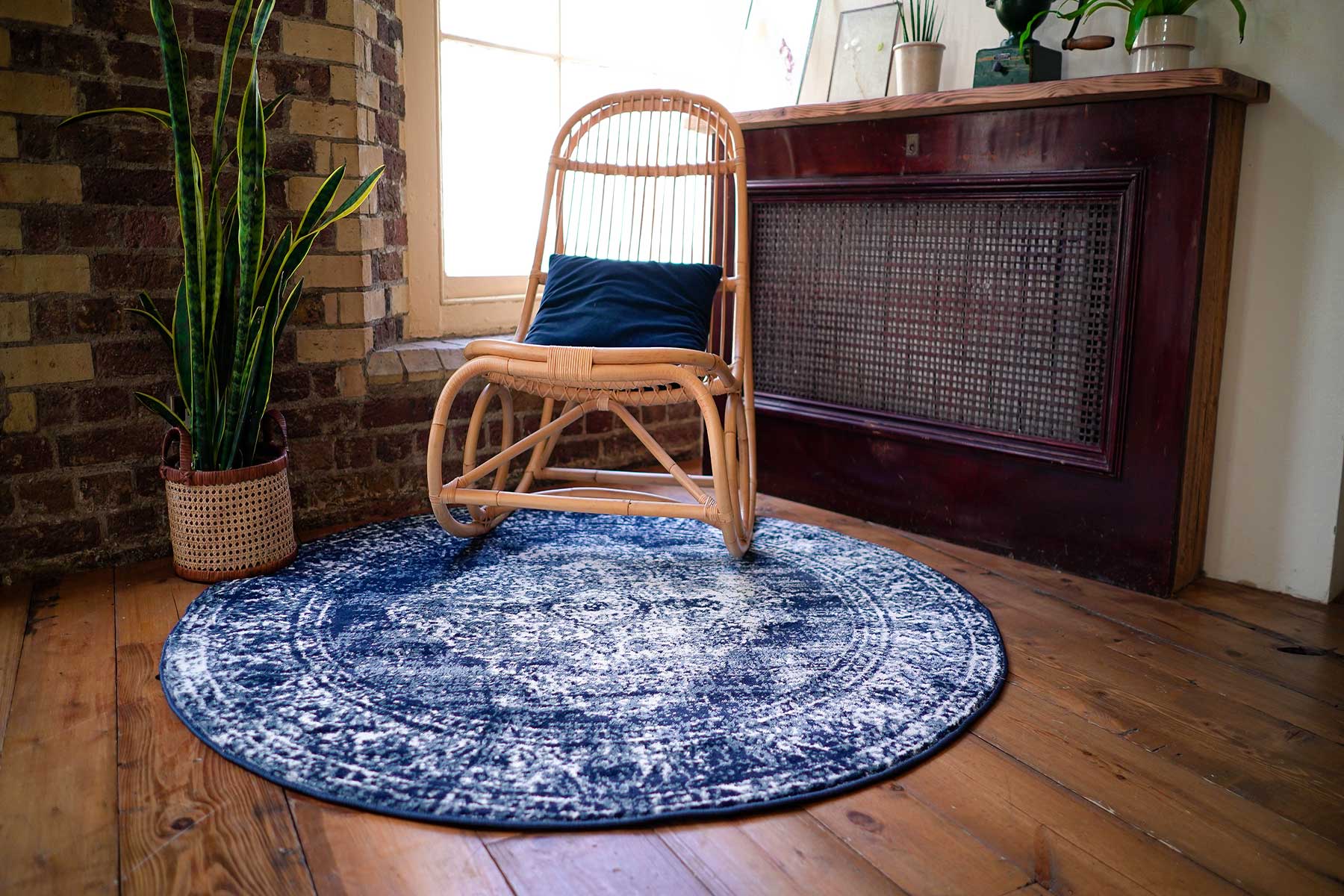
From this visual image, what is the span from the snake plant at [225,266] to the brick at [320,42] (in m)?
0.09

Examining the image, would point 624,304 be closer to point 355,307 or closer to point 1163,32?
point 355,307

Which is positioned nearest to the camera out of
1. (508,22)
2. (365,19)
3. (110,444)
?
(110,444)

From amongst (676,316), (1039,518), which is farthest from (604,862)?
(1039,518)

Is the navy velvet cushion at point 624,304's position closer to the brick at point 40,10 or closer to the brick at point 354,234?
the brick at point 354,234

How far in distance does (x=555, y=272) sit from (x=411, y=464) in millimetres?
640

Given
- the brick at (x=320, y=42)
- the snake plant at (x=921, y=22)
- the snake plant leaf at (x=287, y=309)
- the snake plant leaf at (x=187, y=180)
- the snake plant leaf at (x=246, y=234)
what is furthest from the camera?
the snake plant at (x=921, y=22)

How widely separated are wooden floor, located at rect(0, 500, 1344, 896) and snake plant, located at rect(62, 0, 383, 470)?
0.51m

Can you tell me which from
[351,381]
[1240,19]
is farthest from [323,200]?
[1240,19]

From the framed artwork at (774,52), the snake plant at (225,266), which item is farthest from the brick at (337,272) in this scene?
the framed artwork at (774,52)

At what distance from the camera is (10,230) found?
1979 millimetres

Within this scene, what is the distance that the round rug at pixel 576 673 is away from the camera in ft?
4.42

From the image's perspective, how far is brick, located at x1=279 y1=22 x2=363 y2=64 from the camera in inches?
88.9

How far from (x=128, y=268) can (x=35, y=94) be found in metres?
0.35

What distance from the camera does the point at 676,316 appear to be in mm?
2195
